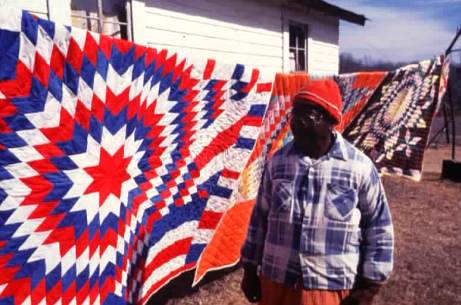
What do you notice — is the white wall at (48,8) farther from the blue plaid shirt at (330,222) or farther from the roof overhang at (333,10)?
the roof overhang at (333,10)

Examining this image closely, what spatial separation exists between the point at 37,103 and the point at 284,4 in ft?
20.3

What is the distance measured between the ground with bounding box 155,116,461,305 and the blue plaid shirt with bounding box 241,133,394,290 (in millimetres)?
1947

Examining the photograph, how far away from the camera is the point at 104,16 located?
4164 mm

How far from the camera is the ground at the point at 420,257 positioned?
366cm

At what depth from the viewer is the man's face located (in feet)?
5.91

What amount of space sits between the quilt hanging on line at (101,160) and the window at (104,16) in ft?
5.91

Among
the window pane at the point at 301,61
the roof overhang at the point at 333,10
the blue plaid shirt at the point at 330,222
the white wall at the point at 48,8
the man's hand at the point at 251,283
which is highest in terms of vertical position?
the roof overhang at the point at 333,10

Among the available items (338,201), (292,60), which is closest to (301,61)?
(292,60)

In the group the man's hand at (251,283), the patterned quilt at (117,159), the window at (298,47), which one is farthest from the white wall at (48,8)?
the window at (298,47)

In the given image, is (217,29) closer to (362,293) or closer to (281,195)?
(281,195)

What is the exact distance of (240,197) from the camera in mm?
3449

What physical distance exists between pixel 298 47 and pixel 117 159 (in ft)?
21.5

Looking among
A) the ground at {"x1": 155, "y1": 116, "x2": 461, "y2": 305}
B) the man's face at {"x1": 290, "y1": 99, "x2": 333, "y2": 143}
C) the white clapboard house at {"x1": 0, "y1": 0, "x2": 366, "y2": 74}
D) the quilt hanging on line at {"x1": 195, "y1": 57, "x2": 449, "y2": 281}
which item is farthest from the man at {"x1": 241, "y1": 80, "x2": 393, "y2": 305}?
the ground at {"x1": 155, "y1": 116, "x2": 461, "y2": 305}

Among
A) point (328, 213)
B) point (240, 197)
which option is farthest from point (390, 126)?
point (328, 213)
